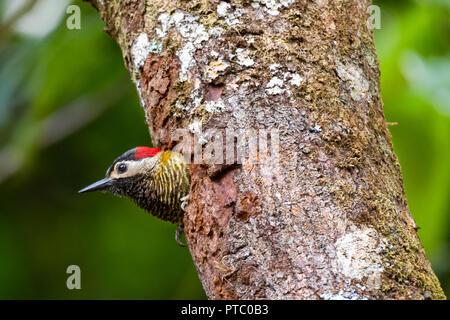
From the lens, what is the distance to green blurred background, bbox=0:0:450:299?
4.01 meters

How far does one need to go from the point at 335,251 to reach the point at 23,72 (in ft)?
12.7

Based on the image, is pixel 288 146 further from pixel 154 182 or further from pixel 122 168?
pixel 122 168

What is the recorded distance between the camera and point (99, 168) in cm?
566

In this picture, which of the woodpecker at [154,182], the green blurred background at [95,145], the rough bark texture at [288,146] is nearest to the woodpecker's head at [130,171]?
the woodpecker at [154,182]

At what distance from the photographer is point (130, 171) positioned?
11.3 ft

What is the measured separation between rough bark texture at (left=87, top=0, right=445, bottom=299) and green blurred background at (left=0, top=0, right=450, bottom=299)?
4.37 feet

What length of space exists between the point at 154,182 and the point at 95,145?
2.57m

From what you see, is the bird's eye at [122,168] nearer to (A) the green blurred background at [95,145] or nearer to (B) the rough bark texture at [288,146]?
(B) the rough bark texture at [288,146]

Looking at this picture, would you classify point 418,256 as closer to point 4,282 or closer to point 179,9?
point 179,9

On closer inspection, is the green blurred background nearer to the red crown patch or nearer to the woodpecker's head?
the woodpecker's head

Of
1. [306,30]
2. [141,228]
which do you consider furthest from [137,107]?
[306,30]

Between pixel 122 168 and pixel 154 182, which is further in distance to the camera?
pixel 122 168

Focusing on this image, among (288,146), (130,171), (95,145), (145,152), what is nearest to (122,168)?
(130,171)

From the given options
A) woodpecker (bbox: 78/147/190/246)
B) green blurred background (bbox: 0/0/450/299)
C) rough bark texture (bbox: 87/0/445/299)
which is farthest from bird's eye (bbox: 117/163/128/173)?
green blurred background (bbox: 0/0/450/299)
